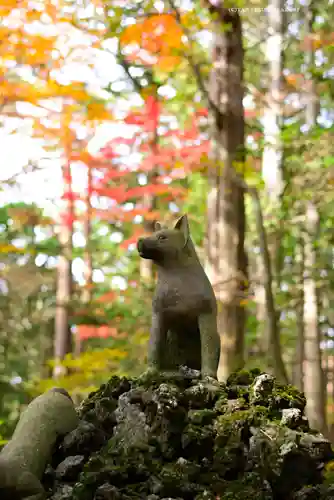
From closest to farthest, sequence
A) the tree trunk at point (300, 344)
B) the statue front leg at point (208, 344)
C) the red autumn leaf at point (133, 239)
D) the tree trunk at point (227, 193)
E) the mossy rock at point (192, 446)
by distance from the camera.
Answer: the mossy rock at point (192, 446) < the statue front leg at point (208, 344) < the tree trunk at point (227, 193) < the tree trunk at point (300, 344) < the red autumn leaf at point (133, 239)

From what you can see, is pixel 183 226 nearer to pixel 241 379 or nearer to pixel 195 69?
pixel 241 379

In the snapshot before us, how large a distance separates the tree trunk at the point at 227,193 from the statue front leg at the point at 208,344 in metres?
2.61

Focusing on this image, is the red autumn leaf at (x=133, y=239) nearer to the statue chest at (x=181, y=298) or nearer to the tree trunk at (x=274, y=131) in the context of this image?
the tree trunk at (x=274, y=131)

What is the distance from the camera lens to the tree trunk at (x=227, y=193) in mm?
5809

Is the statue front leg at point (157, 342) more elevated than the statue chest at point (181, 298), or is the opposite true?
the statue chest at point (181, 298)

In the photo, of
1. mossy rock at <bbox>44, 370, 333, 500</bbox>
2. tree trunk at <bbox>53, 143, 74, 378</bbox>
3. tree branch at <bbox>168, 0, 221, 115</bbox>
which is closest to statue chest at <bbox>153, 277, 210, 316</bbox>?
mossy rock at <bbox>44, 370, 333, 500</bbox>

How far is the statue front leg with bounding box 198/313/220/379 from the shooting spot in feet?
9.75

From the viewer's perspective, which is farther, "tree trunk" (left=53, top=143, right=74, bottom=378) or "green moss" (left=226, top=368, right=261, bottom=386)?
"tree trunk" (left=53, top=143, right=74, bottom=378)

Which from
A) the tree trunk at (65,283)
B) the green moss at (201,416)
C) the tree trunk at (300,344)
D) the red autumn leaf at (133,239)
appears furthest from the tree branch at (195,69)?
the tree trunk at (65,283)

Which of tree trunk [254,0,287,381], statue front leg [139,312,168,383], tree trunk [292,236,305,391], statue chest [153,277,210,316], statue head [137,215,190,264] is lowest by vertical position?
tree trunk [292,236,305,391]

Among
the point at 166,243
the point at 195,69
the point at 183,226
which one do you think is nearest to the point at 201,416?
the point at 166,243

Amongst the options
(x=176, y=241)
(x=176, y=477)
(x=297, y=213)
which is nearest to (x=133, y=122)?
(x=297, y=213)

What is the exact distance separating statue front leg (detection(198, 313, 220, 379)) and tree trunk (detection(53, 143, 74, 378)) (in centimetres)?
856

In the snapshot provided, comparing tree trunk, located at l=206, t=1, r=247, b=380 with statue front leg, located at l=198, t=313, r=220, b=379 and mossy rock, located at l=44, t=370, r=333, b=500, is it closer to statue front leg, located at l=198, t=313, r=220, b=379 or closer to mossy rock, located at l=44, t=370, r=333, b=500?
statue front leg, located at l=198, t=313, r=220, b=379
